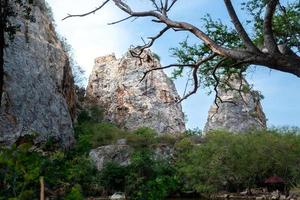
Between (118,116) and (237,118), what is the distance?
2331cm

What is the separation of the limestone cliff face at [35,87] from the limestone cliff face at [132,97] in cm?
2795

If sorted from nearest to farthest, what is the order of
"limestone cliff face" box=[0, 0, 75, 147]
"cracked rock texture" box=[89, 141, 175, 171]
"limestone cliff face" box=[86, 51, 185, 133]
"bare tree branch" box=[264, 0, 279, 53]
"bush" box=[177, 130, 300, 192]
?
"bare tree branch" box=[264, 0, 279, 53], "limestone cliff face" box=[0, 0, 75, 147], "bush" box=[177, 130, 300, 192], "cracked rock texture" box=[89, 141, 175, 171], "limestone cliff face" box=[86, 51, 185, 133]

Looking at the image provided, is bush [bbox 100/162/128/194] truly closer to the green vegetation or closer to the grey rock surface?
the green vegetation

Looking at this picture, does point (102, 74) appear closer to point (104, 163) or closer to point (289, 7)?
point (104, 163)

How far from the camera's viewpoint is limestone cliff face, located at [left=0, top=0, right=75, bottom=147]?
37.3 m

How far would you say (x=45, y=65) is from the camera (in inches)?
1708

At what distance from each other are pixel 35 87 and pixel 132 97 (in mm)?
37066

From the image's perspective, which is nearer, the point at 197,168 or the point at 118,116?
the point at 197,168

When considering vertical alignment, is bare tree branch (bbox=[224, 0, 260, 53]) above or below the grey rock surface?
below

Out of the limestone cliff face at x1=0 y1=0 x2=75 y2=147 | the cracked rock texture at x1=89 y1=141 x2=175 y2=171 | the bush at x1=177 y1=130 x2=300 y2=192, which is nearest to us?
the limestone cliff face at x1=0 y1=0 x2=75 y2=147

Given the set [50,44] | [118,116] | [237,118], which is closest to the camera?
[50,44]

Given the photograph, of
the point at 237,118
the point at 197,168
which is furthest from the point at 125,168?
the point at 237,118

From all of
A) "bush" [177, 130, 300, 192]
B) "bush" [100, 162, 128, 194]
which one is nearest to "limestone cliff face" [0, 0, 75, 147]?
"bush" [100, 162, 128, 194]

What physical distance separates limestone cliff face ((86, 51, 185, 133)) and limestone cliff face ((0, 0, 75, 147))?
91.7 feet
